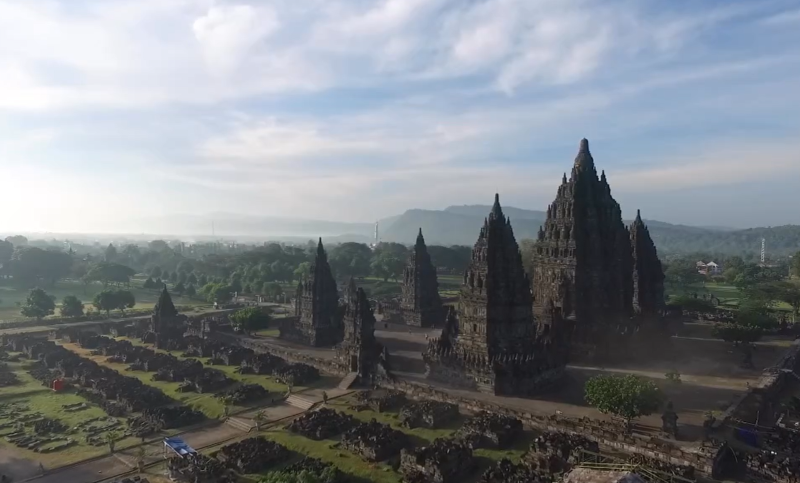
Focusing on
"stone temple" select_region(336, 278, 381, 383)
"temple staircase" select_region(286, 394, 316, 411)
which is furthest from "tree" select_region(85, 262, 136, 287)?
"temple staircase" select_region(286, 394, 316, 411)

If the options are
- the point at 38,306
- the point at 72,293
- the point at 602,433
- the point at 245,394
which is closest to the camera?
the point at 602,433

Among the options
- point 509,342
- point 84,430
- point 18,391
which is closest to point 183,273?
point 18,391

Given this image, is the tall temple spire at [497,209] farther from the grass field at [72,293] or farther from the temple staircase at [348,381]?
the grass field at [72,293]

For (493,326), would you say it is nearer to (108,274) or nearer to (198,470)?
(198,470)

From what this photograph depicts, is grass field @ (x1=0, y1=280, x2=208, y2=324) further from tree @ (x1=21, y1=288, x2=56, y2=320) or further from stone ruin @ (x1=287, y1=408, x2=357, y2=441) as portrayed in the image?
stone ruin @ (x1=287, y1=408, x2=357, y2=441)

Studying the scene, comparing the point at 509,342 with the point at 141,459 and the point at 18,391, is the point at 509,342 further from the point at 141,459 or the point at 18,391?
the point at 18,391

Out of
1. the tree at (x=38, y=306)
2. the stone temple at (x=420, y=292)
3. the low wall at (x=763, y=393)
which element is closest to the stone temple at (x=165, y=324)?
the tree at (x=38, y=306)

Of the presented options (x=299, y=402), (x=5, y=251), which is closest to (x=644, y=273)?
(x=299, y=402)
